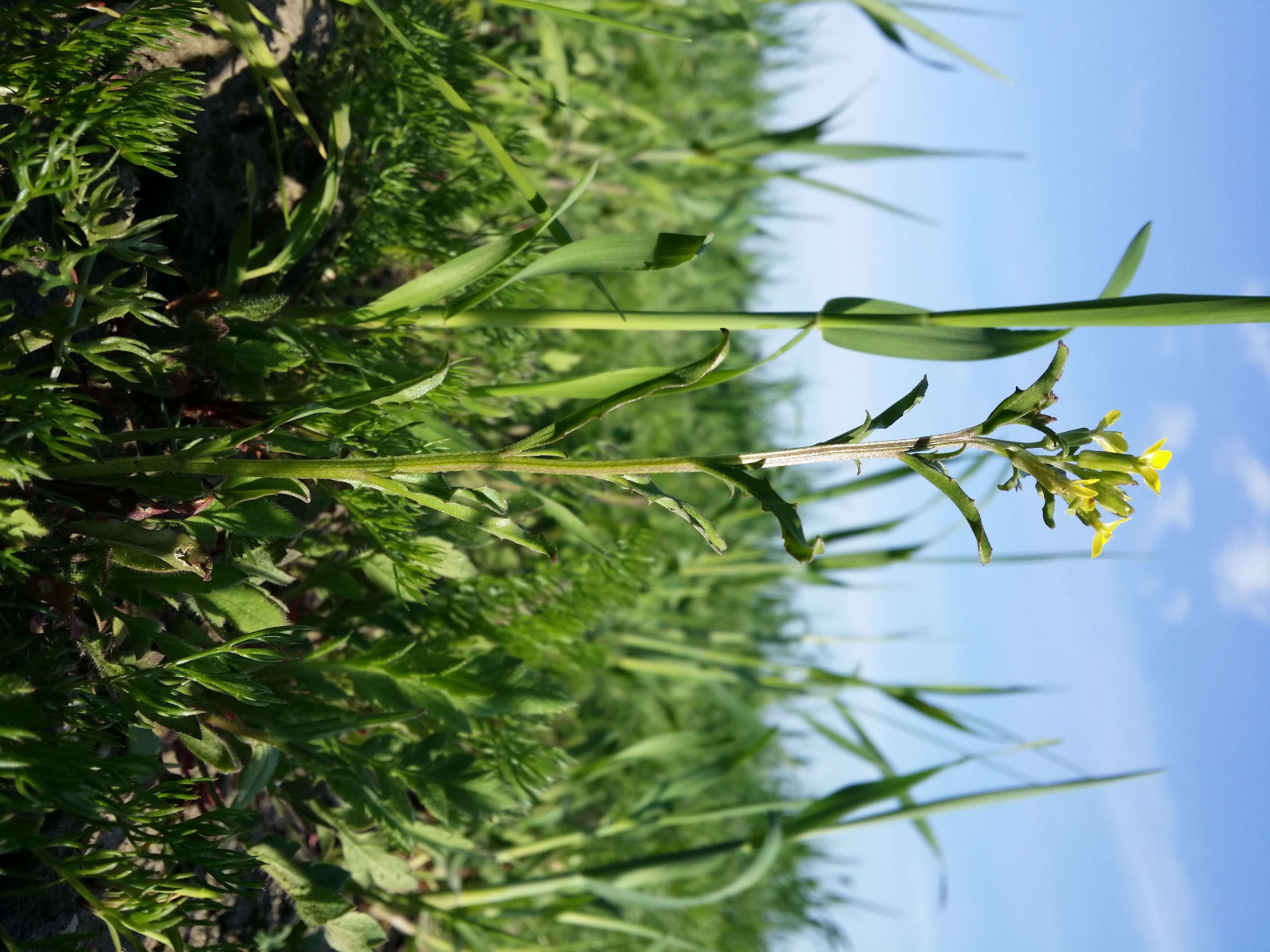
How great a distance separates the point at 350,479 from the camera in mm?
944

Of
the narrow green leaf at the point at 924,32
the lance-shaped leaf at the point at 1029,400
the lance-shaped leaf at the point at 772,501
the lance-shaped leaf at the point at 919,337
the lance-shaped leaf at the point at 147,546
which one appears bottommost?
the lance-shaped leaf at the point at 147,546

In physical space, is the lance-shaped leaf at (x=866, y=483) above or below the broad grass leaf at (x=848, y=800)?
above

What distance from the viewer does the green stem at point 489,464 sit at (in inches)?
36.5

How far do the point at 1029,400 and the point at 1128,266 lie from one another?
553 mm

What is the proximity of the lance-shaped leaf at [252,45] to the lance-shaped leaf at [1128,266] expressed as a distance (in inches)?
46.9

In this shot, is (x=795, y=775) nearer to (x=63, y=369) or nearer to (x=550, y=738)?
(x=550, y=738)

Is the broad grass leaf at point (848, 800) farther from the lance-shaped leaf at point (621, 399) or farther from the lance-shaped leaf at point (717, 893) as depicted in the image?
the lance-shaped leaf at point (621, 399)

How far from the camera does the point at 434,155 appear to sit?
1.61m

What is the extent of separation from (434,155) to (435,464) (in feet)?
2.94

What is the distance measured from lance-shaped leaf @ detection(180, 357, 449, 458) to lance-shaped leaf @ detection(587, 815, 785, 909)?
123 cm

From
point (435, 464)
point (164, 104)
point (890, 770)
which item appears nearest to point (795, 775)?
point (890, 770)

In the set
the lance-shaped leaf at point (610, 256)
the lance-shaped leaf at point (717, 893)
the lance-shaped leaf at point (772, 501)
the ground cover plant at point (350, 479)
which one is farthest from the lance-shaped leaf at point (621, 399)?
the lance-shaped leaf at point (717, 893)

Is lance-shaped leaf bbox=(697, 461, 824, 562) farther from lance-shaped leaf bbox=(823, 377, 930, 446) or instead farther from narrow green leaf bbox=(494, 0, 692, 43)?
narrow green leaf bbox=(494, 0, 692, 43)

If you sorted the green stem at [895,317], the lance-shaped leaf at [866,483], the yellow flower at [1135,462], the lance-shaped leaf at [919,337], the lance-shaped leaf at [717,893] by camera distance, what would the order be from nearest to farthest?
the yellow flower at [1135,462] < the green stem at [895,317] < the lance-shaped leaf at [919,337] < the lance-shaped leaf at [717,893] < the lance-shaped leaf at [866,483]
